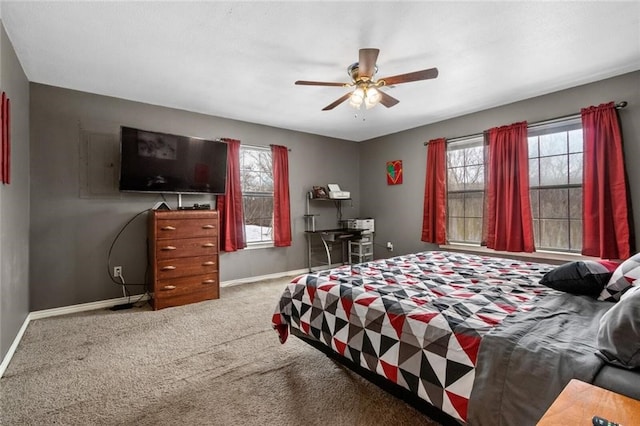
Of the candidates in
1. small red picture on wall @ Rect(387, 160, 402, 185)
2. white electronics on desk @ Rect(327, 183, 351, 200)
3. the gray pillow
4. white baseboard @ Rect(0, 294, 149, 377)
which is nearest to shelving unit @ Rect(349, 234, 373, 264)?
white electronics on desk @ Rect(327, 183, 351, 200)

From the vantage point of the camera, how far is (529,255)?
3.59 metres

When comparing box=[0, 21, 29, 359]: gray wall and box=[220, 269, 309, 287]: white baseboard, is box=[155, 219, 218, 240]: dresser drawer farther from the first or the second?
box=[0, 21, 29, 359]: gray wall

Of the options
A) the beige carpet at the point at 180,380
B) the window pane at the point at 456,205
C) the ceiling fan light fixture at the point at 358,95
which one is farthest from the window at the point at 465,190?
the beige carpet at the point at 180,380

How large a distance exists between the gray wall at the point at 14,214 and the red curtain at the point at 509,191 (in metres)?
4.83

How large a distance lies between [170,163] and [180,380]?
2.55 meters

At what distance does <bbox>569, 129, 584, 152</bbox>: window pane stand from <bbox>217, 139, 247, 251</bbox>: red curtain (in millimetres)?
A: 4190

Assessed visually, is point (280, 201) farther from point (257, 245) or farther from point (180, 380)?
point (180, 380)

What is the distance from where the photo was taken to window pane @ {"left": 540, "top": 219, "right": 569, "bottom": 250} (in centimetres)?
339

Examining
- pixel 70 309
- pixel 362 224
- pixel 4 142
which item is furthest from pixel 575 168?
pixel 70 309

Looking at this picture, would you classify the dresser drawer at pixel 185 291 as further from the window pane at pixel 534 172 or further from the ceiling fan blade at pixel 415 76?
the window pane at pixel 534 172

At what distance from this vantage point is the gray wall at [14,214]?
2070 mm

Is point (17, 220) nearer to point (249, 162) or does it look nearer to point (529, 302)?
point (249, 162)

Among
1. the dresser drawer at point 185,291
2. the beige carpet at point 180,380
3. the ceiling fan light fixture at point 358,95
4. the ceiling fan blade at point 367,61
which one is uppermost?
the ceiling fan blade at point 367,61

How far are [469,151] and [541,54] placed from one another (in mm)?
1784
